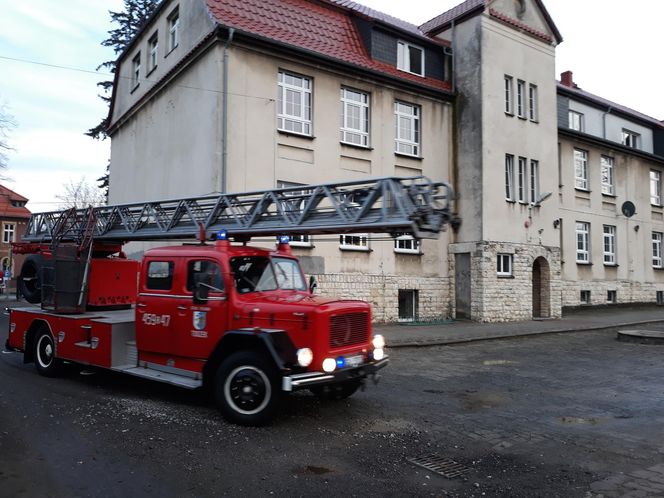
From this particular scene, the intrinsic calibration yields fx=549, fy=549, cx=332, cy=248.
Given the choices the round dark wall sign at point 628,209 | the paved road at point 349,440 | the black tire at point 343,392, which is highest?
the round dark wall sign at point 628,209

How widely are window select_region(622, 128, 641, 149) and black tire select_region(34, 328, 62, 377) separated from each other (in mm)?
31273

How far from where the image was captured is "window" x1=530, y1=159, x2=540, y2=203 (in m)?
22.7

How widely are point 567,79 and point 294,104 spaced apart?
860 inches

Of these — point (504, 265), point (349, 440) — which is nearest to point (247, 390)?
point (349, 440)

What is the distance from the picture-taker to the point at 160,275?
8.04 metres

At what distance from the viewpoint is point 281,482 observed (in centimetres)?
484

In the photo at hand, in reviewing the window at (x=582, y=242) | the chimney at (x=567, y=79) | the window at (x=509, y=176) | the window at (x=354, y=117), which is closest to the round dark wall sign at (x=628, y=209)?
the window at (x=582, y=242)

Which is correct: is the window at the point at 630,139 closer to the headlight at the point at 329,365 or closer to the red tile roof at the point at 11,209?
the headlight at the point at 329,365

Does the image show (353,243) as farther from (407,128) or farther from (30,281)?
(30,281)

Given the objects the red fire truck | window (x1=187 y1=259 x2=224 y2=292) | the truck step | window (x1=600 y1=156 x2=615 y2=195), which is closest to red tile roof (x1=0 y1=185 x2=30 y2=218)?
window (x1=600 y1=156 x2=615 y2=195)

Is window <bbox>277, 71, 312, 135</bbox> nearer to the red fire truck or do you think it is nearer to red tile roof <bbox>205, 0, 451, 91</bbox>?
red tile roof <bbox>205, 0, 451, 91</bbox>

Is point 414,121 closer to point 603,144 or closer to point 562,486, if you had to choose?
point 603,144

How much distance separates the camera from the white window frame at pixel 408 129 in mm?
20172

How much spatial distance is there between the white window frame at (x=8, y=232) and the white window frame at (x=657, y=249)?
61.6m
